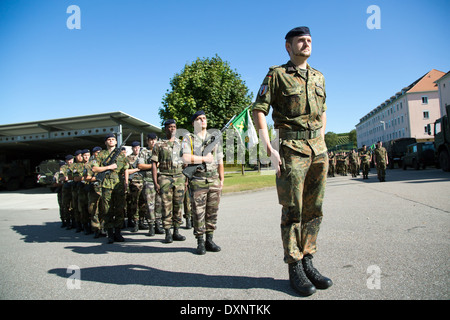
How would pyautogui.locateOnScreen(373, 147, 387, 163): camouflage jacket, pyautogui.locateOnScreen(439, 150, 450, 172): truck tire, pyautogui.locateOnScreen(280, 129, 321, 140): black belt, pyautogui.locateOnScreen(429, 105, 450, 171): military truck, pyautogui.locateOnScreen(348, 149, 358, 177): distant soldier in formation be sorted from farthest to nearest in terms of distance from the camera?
pyautogui.locateOnScreen(348, 149, 358, 177): distant soldier in formation → pyautogui.locateOnScreen(439, 150, 450, 172): truck tire → pyautogui.locateOnScreen(429, 105, 450, 171): military truck → pyautogui.locateOnScreen(373, 147, 387, 163): camouflage jacket → pyautogui.locateOnScreen(280, 129, 321, 140): black belt

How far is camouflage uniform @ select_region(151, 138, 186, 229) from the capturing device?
16.8 ft

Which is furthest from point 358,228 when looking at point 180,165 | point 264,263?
point 180,165

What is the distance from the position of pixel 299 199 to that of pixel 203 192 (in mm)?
2078

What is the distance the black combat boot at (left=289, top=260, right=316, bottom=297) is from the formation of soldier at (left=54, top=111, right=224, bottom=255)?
68.9 inches

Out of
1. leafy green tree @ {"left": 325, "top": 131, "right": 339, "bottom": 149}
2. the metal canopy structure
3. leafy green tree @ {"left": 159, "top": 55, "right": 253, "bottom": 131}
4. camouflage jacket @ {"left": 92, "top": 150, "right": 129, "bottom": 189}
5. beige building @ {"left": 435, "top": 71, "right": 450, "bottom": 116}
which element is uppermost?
leafy green tree @ {"left": 325, "top": 131, "right": 339, "bottom": 149}

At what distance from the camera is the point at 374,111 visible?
86750 mm

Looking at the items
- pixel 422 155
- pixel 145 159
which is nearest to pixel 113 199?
pixel 145 159

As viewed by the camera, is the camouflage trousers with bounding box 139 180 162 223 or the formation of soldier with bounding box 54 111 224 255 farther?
the camouflage trousers with bounding box 139 180 162 223

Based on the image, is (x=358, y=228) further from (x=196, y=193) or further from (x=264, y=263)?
(x=196, y=193)

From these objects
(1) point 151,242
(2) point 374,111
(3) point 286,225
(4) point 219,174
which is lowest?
(1) point 151,242

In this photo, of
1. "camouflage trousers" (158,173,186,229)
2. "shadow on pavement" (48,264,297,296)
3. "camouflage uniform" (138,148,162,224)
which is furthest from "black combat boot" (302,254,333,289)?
"camouflage uniform" (138,148,162,224)

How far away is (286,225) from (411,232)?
9.47 feet

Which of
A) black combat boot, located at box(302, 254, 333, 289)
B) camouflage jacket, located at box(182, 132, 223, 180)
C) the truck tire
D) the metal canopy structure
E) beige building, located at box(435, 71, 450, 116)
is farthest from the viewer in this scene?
beige building, located at box(435, 71, 450, 116)

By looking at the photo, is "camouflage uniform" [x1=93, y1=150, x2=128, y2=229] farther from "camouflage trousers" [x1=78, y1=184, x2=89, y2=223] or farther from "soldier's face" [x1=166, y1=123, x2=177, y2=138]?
"camouflage trousers" [x1=78, y1=184, x2=89, y2=223]
